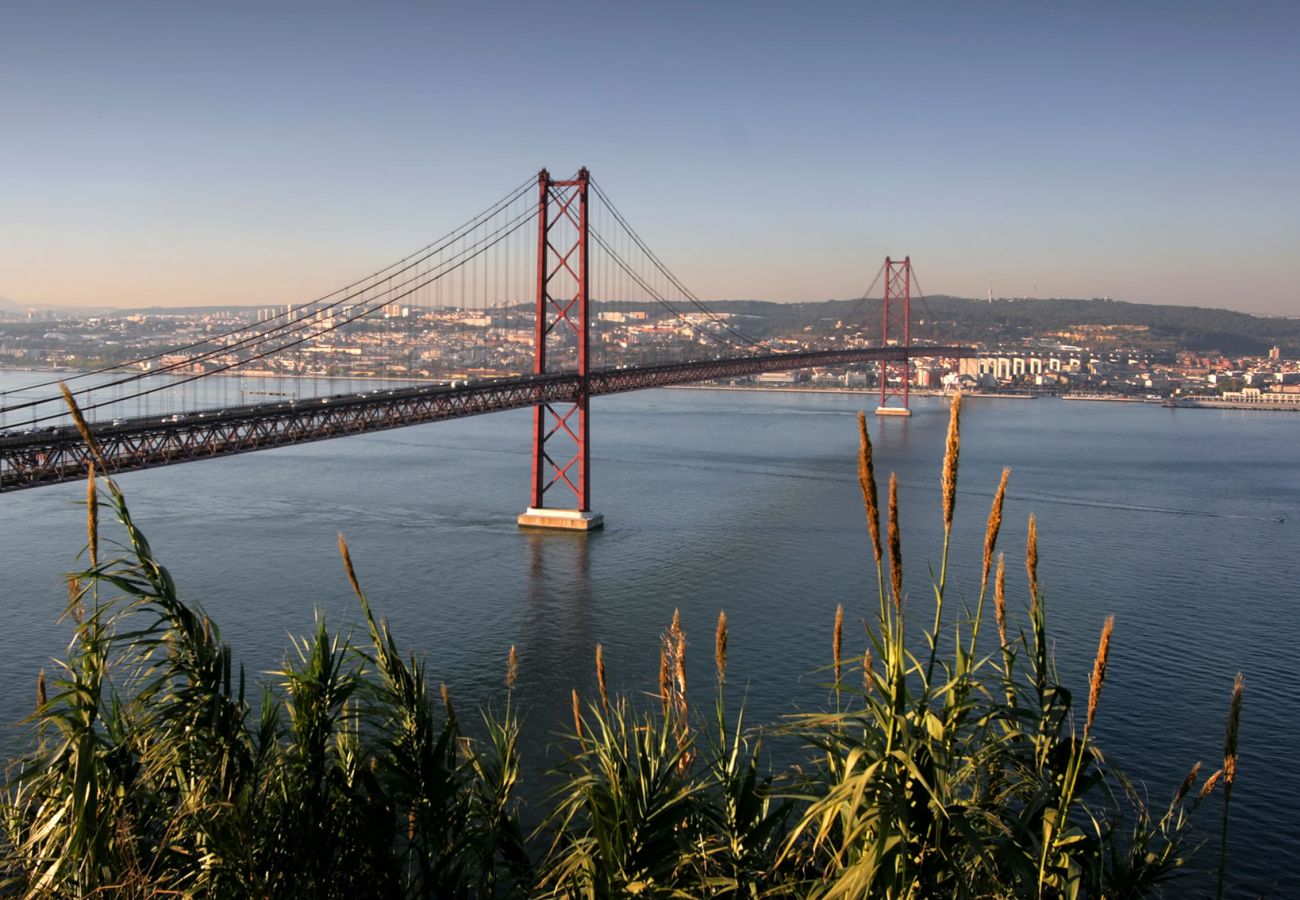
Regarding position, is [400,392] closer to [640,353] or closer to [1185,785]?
→ [1185,785]

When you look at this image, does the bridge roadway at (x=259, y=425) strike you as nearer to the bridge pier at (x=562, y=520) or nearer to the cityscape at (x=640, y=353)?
the bridge pier at (x=562, y=520)

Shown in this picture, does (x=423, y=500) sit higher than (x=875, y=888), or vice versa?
(x=875, y=888)

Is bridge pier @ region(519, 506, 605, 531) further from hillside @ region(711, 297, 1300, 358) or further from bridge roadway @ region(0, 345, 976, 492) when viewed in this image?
hillside @ region(711, 297, 1300, 358)

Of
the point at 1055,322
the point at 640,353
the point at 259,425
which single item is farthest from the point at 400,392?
the point at 1055,322

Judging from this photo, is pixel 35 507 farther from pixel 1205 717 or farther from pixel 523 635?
pixel 1205 717

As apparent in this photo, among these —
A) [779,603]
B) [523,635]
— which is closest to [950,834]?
[523,635]
